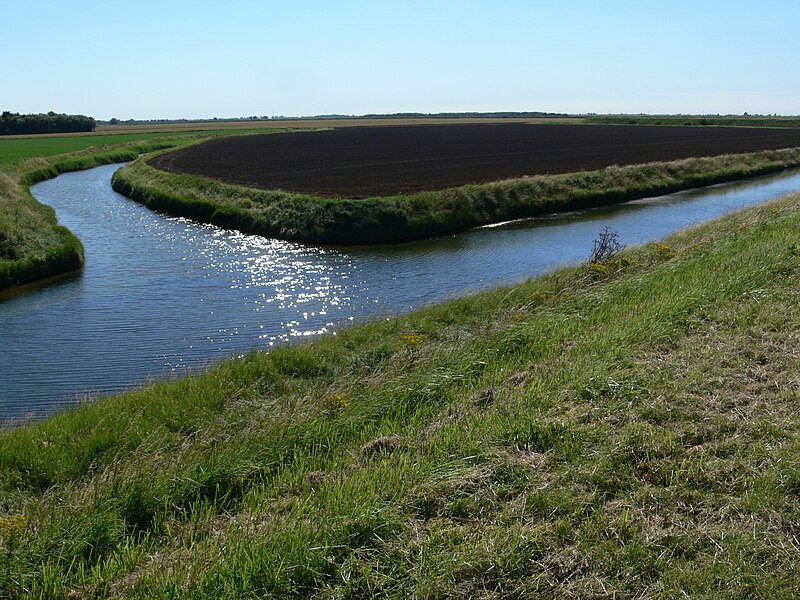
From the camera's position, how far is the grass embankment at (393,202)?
27.8m

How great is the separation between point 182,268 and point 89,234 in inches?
380

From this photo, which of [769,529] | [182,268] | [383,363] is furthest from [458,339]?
[182,268]

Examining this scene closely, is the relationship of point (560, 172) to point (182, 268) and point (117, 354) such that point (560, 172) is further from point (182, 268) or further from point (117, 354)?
point (117, 354)

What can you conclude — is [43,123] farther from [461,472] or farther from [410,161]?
[461,472]

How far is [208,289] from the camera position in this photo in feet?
65.5

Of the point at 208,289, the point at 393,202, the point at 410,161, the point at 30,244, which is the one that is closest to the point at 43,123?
the point at 410,161

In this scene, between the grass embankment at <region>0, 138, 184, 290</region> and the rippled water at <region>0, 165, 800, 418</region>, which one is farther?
the grass embankment at <region>0, 138, 184, 290</region>

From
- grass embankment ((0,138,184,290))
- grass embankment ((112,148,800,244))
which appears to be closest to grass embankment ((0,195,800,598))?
grass embankment ((0,138,184,290))

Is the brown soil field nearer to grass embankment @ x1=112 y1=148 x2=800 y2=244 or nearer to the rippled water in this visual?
grass embankment @ x1=112 y1=148 x2=800 y2=244

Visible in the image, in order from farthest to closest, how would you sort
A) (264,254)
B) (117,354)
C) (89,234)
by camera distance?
(89,234)
(264,254)
(117,354)

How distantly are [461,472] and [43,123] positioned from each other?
132 m

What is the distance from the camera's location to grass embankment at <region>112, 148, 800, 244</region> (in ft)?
91.1

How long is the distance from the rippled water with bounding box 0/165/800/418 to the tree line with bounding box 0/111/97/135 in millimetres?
93363

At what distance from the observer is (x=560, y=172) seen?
1629 inches
